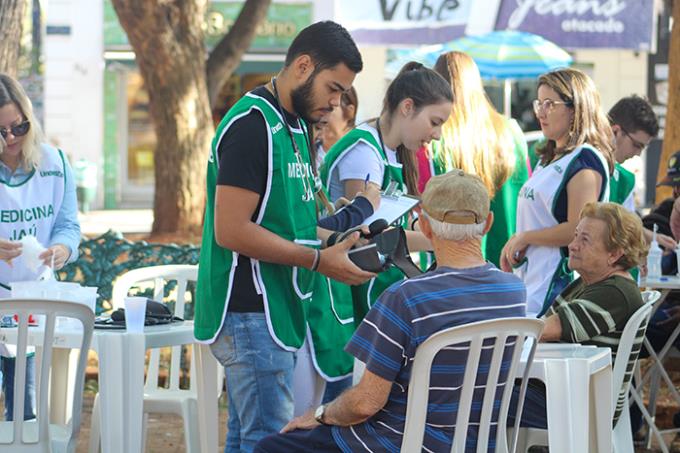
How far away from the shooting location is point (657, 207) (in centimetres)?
716

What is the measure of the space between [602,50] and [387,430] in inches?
826

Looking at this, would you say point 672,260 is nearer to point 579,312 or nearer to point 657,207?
point 657,207

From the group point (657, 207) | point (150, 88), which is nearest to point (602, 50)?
point (150, 88)

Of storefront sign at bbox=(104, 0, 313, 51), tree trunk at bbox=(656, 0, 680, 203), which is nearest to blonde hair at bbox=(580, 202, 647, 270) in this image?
tree trunk at bbox=(656, 0, 680, 203)

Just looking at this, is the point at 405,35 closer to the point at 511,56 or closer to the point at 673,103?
the point at 511,56

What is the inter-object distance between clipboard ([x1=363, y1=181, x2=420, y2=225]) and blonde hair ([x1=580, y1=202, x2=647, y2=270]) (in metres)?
0.73

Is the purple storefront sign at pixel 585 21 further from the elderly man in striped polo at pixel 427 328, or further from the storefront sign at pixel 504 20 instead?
the elderly man in striped polo at pixel 427 328

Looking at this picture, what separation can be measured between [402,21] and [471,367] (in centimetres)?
1994

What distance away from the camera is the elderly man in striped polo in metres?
3.68

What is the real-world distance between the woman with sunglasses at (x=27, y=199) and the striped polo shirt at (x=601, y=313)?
6.72 ft

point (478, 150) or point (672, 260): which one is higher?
point (478, 150)

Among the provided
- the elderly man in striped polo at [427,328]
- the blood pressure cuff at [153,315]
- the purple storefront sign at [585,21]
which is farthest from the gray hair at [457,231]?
the purple storefront sign at [585,21]

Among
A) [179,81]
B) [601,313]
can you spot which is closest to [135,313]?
[601,313]

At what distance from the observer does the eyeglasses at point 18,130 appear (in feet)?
17.0
